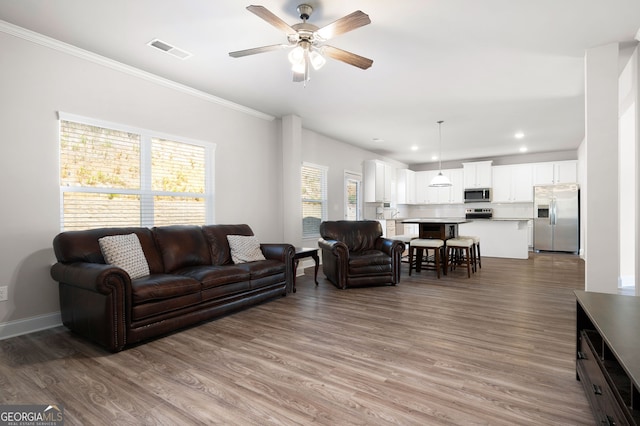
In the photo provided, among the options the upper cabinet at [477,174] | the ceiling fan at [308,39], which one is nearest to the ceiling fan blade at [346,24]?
the ceiling fan at [308,39]

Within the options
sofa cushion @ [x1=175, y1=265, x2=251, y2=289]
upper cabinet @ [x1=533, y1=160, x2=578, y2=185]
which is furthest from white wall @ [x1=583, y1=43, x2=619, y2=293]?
upper cabinet @ [x1=533, y1=160, x2=578, y2=185]

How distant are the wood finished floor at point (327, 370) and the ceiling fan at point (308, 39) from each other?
2.46 metres

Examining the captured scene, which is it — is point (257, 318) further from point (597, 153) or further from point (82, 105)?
point (597, 153)

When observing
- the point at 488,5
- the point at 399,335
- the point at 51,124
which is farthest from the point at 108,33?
the point at 399,335

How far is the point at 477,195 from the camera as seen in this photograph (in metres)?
9.53

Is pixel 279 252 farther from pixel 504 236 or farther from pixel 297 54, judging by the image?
pixel 504 236

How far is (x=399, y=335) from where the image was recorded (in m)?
2.92

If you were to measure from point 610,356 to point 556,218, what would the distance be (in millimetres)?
8208

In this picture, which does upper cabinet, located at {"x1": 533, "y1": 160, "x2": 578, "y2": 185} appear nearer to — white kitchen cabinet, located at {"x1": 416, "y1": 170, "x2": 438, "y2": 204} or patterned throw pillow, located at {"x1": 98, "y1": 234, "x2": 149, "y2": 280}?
white kitchen cabinet, located at {"x1": 416, "y1": 170, "x2": 438, "y2": 204}

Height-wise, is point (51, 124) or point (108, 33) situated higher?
point (108, 33)

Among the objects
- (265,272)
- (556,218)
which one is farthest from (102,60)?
(556,218)

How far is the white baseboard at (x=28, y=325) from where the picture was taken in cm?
292

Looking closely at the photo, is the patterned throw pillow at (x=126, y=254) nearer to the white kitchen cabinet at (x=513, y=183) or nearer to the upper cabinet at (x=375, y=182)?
the upper cabinet at (x=375, y=182)

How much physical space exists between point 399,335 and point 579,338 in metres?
1.30
